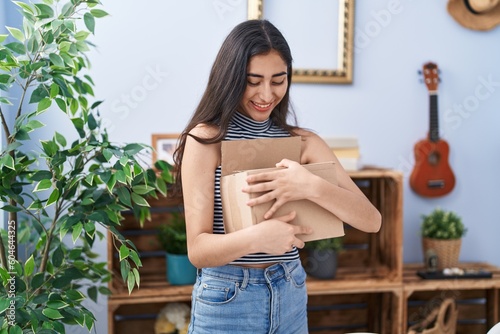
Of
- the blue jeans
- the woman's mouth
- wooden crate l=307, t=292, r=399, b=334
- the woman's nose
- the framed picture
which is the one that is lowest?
wooden crate l=307, t=292, r=399, b=334

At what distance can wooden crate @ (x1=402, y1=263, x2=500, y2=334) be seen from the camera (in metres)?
2.38

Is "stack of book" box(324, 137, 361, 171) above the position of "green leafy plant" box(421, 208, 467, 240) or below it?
above

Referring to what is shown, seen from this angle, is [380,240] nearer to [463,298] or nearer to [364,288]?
[364,288]

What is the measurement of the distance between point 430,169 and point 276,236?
1.63 metres

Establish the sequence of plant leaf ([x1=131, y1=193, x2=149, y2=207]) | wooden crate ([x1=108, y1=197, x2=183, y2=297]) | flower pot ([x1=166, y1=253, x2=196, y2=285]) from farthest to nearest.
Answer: wooden crate ([x1=108, y1=197, x2=183, y2=297]) → flower pot ([x1=166, y1=253, x2=196, y2=285]) → plant leaf ([x1=131, y1=193, x2=149, y2=207])

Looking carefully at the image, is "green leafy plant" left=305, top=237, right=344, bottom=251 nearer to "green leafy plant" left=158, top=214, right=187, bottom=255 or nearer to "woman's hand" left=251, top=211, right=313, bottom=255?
"green leafy plant" left=158, top=214, right=187, bottom=255

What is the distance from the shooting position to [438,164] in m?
2.59

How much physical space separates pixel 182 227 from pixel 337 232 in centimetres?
115

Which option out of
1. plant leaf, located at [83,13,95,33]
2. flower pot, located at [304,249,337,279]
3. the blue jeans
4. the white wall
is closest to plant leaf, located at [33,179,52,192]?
plant leaf, located at [83,13,95,33]

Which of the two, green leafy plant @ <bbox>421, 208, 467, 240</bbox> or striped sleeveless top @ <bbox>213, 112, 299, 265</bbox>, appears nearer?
striped sleeveless top @ <bbox>213, 112, 299, 265</bbox>

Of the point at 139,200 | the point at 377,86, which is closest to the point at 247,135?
the point at 139,200

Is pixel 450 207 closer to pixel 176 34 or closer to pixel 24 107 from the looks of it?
pixel 176 34

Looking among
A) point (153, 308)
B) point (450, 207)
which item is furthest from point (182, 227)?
point (450, 207)

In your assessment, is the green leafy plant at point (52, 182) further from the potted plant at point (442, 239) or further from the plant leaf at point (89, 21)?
the potted plant at point (442, 239)
